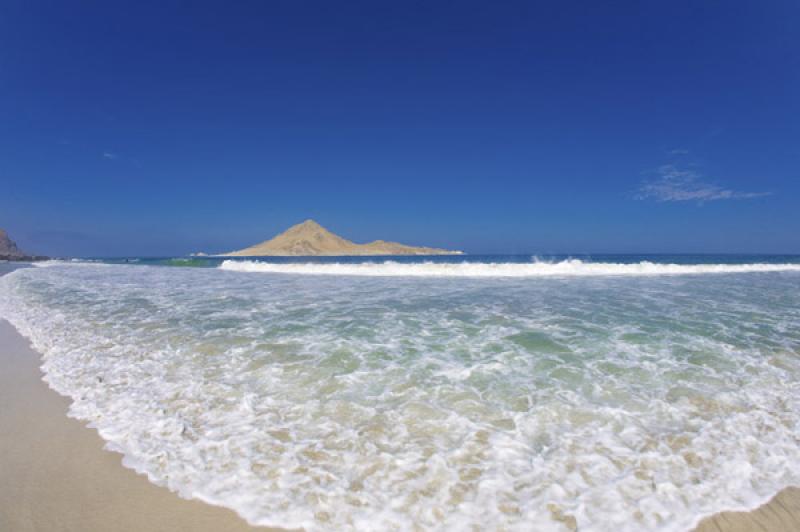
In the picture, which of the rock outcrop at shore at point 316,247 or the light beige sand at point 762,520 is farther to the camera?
the rock outcrop at shore at point 316,247

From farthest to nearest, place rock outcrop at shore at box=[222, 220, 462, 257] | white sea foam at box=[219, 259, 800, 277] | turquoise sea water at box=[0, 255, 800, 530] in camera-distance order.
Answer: rock outcrop at shore at box=[222, 220, 462, 257], white sea foam at box=[219, 259, 800, 277], turquoise sea water at box=[0, 255, 800, 530]

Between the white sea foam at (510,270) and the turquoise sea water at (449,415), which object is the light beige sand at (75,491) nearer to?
the turquoise sea water at (449,415)

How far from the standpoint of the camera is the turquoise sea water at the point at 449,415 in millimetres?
2852

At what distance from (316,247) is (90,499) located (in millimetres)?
141526

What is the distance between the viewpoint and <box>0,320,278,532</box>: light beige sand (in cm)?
269

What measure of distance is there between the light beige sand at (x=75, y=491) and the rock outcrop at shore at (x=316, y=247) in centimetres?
12564

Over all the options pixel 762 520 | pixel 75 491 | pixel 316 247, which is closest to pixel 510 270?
pixel 762 520

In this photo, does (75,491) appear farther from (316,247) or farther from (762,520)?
(316,247)

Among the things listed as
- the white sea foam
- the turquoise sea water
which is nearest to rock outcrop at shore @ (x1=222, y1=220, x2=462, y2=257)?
the white sea foam

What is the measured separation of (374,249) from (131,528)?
138 metres

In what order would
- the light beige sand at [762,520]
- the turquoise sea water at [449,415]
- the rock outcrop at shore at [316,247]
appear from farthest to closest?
the rock outcrop at shore at [316,247] → the turquoise sea water at [449,415] → the light beige sand at [762,520]

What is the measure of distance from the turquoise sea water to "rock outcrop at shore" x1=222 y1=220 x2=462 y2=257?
400 ft

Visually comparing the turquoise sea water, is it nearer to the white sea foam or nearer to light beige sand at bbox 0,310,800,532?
light beige sand at bbox 0,310,800,532

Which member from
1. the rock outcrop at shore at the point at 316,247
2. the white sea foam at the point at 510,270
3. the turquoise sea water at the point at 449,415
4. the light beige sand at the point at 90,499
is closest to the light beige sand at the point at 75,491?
the light beige sand at the point at 90,499
